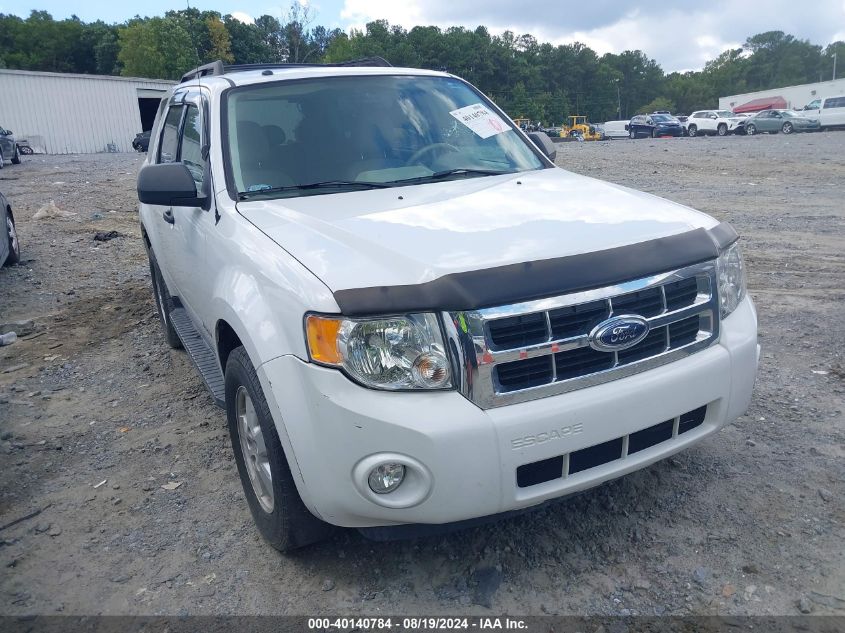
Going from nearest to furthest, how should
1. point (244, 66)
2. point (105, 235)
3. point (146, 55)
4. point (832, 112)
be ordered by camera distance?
point (244, 66) < point (105, 235) < point (832, 112) < point (146, 55)

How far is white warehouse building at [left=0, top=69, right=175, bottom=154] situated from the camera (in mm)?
38719

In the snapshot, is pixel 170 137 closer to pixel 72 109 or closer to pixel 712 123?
pixel 72 109

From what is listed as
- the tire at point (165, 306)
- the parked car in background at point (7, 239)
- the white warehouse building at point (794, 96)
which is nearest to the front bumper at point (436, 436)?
the tire at point (165, 306)

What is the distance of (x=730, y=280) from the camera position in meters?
2.84

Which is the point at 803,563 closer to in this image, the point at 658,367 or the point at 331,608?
the point at 658,367

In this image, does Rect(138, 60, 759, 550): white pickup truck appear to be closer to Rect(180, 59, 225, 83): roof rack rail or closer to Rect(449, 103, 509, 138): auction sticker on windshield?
Rect(449, 103, 509, 138): auction sticker on windshield

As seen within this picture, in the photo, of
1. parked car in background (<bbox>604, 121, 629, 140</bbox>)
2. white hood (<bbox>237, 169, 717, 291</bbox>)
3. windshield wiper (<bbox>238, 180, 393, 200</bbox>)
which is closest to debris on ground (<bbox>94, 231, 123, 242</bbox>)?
windshield wiper (<bbox>238, 180, 393, 200</bbox>)

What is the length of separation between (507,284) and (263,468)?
1.25 m

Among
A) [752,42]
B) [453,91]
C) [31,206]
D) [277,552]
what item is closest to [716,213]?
[453,91]

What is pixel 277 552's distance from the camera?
9.37ft

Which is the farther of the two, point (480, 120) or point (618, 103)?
point (618, 103)

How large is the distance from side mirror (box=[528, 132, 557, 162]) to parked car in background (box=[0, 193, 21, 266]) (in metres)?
6.12

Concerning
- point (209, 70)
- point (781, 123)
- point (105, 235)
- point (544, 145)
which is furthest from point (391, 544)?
point (781, 123)

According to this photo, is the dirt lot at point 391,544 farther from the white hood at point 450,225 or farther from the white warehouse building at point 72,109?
the white warehouse building at point 72,109
